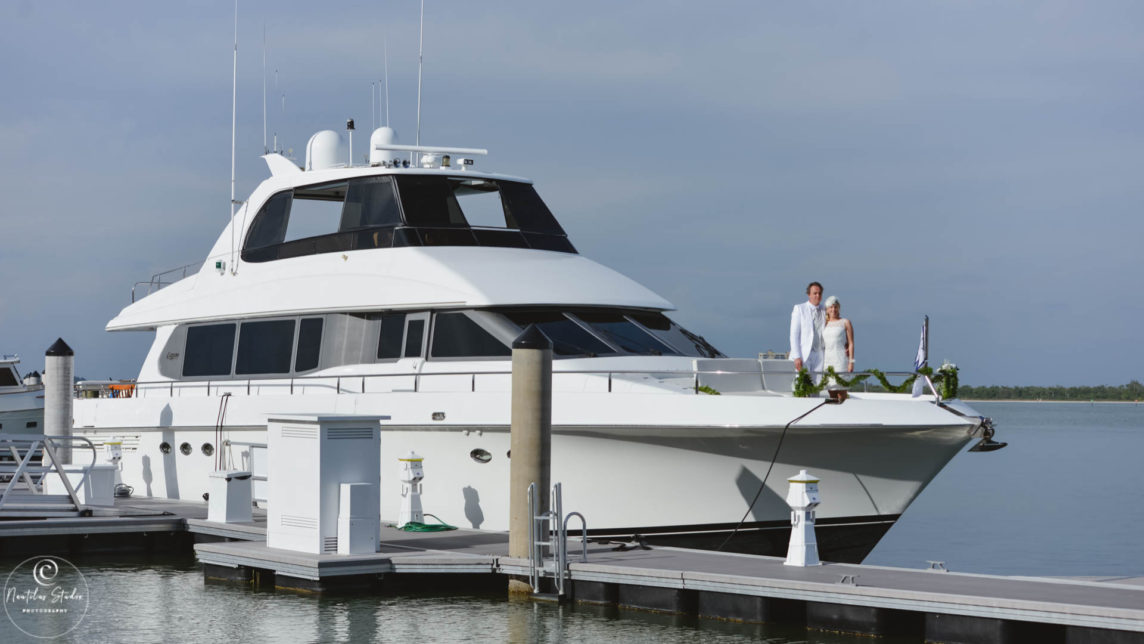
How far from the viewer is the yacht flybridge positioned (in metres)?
11.6

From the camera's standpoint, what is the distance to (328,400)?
46.1 ft

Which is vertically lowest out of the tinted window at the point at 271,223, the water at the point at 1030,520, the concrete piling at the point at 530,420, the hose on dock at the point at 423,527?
the water at the point at 1030,520

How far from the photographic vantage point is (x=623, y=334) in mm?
13641

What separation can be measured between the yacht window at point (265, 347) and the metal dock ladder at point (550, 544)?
5.13m

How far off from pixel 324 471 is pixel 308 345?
381 centimetres

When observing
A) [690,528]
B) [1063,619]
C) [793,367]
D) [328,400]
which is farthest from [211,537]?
[1063,619]

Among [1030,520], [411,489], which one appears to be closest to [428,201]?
[411,489]

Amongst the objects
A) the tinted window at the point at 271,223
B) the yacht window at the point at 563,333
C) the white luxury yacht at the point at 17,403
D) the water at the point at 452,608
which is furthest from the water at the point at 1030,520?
the white luxury yacht at the point at 17,403

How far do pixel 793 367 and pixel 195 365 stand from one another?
7.63 metres

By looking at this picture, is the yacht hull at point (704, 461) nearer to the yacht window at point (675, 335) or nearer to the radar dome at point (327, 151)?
the yacht window at point (675, 335)

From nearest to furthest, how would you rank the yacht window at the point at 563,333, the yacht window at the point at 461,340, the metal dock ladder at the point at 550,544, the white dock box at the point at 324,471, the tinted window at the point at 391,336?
the metal dock ladder at the point at 550,544, the white dock box at the point at 324,471, the yacht window at the point at 563,333, the yacht window at the point at 461,340, the tinted window at the point at 391,336

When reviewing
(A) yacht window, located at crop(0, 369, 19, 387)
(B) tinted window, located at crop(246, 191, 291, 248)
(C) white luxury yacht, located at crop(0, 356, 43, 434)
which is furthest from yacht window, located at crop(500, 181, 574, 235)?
(A) yacht window, located at crop(0, 369, 19, 387)

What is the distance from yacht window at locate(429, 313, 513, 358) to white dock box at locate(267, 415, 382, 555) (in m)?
2.08

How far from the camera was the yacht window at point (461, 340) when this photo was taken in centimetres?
1329
